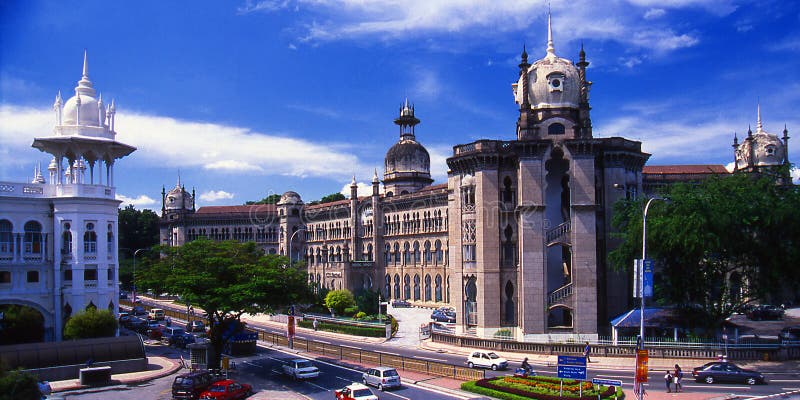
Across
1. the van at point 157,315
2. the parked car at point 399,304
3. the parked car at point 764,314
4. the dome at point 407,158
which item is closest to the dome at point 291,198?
the dome at point 407,158

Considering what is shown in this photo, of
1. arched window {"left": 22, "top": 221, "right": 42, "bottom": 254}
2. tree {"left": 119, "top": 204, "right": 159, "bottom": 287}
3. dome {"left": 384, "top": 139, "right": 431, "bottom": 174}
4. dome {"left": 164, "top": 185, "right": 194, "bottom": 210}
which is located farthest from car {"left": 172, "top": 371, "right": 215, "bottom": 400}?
tree {"left": 119, "top": 204, "right": 159, "bottom": 287}

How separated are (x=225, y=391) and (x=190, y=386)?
6.86 ft

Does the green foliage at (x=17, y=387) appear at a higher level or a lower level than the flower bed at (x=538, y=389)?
higher

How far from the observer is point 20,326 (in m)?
44.7

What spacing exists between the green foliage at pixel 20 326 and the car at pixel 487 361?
1180 inches

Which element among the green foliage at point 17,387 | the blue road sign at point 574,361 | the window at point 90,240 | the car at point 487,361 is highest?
the window at point 90,240

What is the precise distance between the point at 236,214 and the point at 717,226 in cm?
10047

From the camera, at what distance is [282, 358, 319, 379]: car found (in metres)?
38.4

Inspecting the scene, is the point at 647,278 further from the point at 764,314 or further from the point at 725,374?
the point at 764,314

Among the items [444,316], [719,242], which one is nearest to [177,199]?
[444,316]

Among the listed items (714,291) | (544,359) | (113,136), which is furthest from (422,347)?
(113,136)

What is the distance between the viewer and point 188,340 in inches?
2095

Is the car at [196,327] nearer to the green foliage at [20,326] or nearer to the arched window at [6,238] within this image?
the green foliage at [20,326]

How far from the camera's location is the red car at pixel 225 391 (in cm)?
3272
